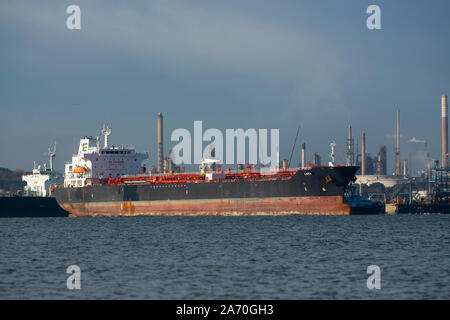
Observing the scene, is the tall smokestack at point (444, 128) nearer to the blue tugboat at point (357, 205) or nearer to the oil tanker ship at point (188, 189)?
the oil tanker ship at point (188, 189)

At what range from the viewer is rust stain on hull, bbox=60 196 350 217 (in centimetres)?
7256

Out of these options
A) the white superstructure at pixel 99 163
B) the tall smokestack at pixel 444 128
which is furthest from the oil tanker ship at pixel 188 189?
the tall smokestack at pixel 444 128

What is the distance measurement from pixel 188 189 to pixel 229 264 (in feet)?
156

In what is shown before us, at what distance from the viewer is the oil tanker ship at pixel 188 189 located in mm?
72500

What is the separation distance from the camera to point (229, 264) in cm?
3250

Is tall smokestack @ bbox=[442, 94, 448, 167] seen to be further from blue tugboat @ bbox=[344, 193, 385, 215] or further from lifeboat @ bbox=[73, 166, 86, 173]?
lifeboat @ bbox=[73, 166, 86, 173]

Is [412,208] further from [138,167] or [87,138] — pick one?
[87,138]

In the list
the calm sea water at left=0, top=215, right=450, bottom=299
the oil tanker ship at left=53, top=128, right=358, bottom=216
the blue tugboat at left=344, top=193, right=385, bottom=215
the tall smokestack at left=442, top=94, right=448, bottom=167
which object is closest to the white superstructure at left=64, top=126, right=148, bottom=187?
the oil tanker ship at left=53, top=128, right=358, bottom=216

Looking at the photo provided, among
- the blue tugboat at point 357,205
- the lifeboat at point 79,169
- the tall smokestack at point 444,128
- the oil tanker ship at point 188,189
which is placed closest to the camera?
the oil tanker ship at point 188,189

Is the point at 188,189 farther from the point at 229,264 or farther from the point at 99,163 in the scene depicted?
the point at 229,264

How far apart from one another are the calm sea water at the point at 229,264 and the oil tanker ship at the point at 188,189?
1990cm
